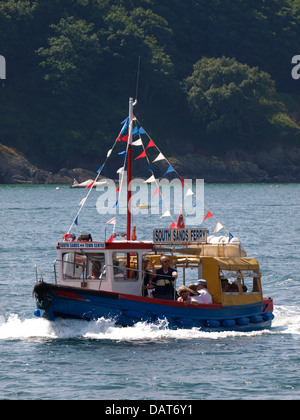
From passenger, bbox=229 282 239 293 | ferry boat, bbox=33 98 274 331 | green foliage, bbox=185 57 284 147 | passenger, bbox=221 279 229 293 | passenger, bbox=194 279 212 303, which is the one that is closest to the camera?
ferry boat, bbox=33 98 274 331

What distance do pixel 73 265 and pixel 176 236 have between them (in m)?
3.16

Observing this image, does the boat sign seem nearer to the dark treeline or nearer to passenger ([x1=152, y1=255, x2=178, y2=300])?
passenger ([x1=152, y1=255, x2=178, y2=300])

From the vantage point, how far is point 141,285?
26469 millimetres

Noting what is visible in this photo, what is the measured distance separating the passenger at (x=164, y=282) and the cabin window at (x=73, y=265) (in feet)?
7.10

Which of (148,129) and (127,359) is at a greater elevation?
(148,129)

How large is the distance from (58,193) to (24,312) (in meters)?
86.1

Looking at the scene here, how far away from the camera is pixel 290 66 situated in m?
165

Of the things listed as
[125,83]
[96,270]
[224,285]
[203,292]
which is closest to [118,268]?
[96,270]

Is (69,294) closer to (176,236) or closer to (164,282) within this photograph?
(164,282)

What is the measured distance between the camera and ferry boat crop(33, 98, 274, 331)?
25438 millimetres

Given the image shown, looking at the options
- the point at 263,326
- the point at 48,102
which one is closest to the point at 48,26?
the point at 48,102

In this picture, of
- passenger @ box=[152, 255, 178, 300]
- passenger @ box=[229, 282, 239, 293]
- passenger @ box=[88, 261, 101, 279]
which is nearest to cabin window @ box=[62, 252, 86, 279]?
passenger @ box=[88, 261, 101, 279]

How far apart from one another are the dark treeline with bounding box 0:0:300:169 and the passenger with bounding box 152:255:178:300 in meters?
112
